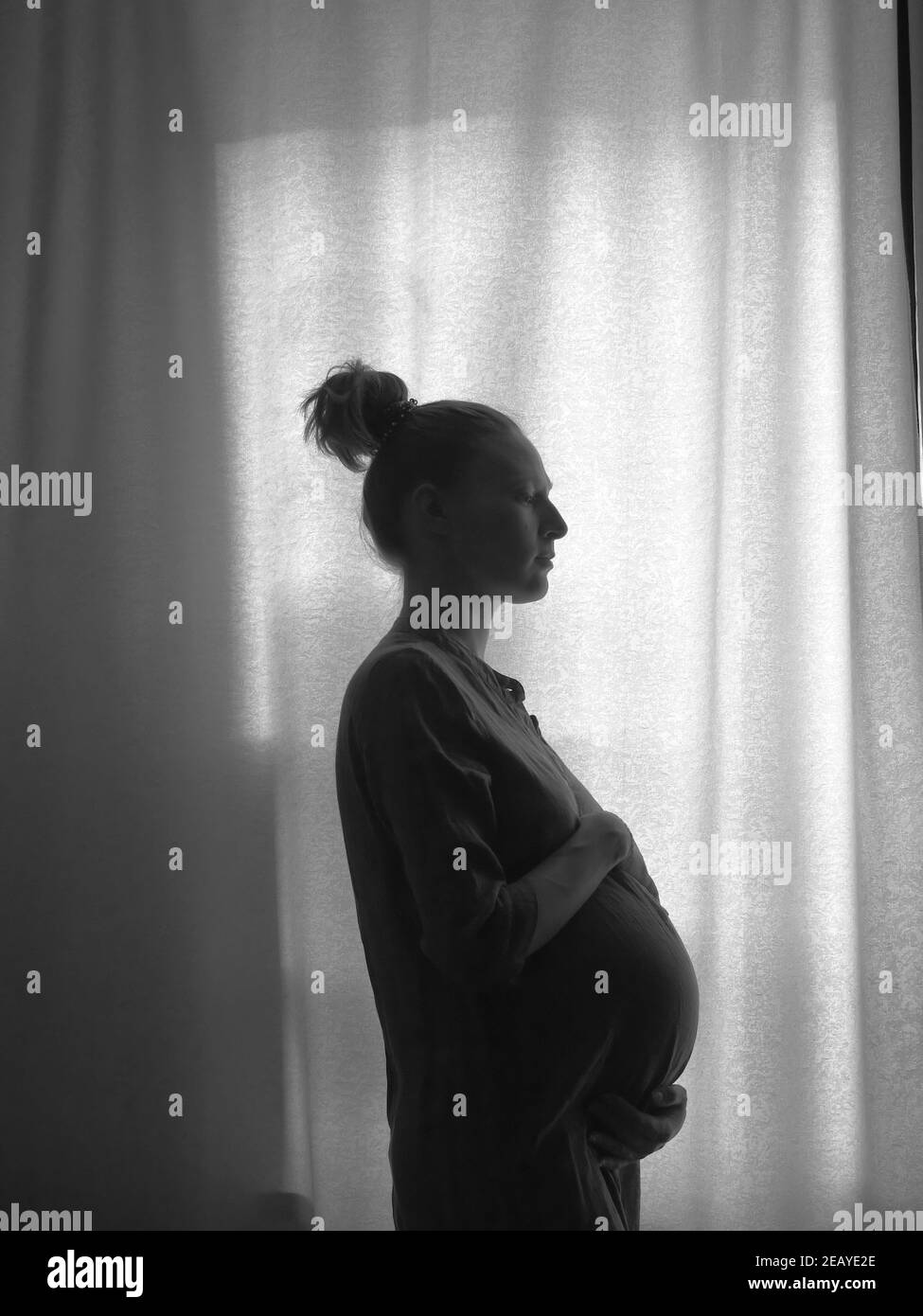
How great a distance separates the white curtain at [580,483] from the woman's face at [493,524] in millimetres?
641

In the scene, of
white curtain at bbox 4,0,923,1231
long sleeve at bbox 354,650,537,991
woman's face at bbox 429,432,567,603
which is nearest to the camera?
long sleeve at bbox 354,650,537,991

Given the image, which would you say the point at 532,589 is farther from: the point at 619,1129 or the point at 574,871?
the point at 619,1129

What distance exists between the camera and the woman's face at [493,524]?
1014 millimetres

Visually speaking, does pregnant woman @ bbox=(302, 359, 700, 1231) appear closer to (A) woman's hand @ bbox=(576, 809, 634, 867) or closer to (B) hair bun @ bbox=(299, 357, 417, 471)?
(A) woman's hand @ bbox=(576, 809, 634, 867)

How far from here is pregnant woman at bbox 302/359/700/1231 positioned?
88cm

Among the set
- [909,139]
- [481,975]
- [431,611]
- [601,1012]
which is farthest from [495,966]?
[909,139]

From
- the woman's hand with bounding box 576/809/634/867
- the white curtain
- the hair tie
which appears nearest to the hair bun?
the hair tie

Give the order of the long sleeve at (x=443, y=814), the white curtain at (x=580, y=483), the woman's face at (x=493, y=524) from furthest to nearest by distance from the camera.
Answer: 1. the white curtain at (x=580, y=483)
2. the woman's face at (x=493, y=524)
3. the long sleeve at (x=443, y=814)

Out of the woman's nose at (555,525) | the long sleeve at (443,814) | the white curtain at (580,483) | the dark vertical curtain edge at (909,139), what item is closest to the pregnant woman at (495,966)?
the long sleeve at (443,814)

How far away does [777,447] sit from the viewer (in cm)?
168

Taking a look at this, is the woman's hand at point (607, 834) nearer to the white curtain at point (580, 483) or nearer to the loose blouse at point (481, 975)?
the loose blouse at point (481, 975)

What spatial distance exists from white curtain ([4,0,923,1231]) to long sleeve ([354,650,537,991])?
2.48ft
